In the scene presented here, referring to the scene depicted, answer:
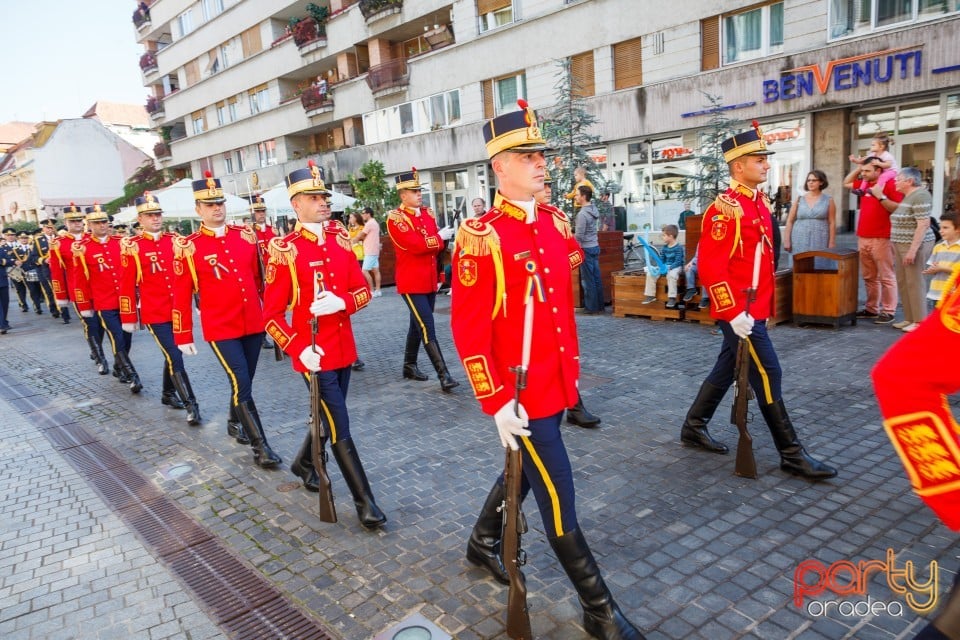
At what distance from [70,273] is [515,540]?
11.6m

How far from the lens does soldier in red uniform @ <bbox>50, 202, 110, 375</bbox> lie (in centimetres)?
1009

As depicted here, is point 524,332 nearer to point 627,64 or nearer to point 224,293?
point 224,293

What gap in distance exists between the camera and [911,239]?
25.7 ft

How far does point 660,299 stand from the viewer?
1009 cm

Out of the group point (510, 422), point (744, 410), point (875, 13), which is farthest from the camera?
point (875, 13)

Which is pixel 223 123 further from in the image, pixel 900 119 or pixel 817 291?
pixel 817 291

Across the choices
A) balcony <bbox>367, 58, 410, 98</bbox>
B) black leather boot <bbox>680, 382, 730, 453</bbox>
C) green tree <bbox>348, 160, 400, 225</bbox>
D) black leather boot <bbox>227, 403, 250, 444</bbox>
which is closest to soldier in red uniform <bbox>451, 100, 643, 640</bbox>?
Result: black leather boot <bbox>680, 382, 730, 453</bbox>

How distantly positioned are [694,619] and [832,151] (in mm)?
17112

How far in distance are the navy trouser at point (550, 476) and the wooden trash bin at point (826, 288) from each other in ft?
22.4

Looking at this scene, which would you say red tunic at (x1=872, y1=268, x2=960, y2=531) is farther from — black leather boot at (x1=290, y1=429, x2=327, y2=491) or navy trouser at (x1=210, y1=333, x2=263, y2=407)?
navy trouser at (x1=210, y1=333, x2=263, y2=407)

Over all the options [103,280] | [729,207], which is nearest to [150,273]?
[103,280]

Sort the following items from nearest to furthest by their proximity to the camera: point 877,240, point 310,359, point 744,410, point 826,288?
point 310,359 < point 744,410 < point 826,288 < point 877,240

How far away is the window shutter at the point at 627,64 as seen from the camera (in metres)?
19.8

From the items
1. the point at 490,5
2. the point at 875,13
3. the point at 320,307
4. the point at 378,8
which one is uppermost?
the point at 378,8
